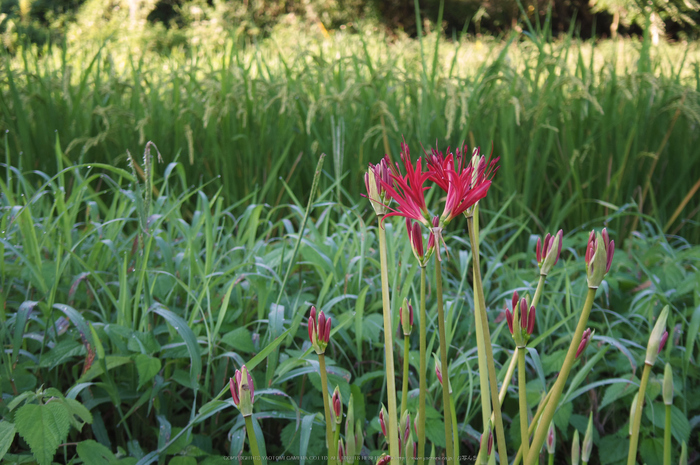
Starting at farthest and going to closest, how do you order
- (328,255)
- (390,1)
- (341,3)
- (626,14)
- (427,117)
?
(390,1), (341,3), (626,14), (427,117), (328,255)

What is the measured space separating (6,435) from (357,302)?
0.69 m

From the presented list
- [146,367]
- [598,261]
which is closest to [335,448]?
[598,261]

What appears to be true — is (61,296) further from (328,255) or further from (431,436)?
(431,436)

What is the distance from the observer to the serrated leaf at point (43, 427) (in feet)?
2.49

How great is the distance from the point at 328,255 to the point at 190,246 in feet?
1.24

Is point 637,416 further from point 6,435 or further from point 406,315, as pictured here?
point 6,435

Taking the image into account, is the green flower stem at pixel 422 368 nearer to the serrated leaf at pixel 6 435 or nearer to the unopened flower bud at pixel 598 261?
the unopened flower bud at pixel 598 261

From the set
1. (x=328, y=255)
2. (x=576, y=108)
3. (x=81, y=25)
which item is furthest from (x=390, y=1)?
(x=328, y=255)

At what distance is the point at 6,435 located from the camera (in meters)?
0.77

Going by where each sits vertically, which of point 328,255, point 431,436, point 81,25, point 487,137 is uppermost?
point 81,25

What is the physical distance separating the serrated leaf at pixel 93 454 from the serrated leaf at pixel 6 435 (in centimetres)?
11

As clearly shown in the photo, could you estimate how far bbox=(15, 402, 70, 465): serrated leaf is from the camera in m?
0.76

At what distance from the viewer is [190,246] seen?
133cm

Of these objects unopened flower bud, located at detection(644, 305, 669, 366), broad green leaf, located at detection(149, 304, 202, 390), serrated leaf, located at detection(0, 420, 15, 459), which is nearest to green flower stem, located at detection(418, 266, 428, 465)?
unopened flower bud, located at detection(644, 305, 669, 366)
